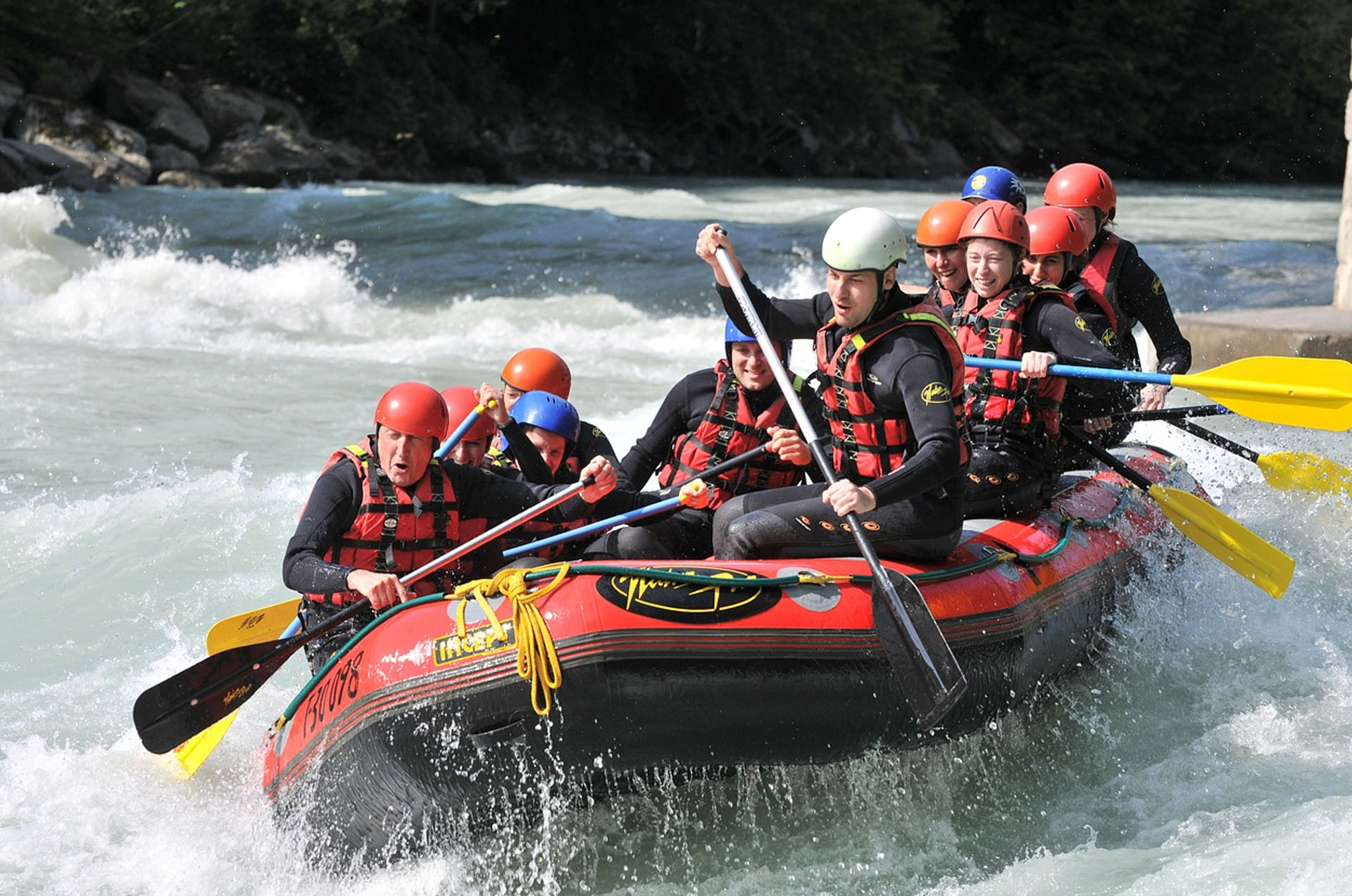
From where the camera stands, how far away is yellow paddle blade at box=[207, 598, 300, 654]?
4.34 m

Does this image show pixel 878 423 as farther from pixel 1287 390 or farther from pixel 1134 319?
pixel 1134 319

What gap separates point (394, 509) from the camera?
4023 millimetres

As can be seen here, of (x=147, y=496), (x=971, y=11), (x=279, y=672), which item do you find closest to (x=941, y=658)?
(x=279, y=672)

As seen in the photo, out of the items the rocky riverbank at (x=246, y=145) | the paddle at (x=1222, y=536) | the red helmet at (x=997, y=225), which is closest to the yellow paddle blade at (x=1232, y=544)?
the paddle at (x=1222, y=536)

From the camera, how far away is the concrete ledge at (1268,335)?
794cm

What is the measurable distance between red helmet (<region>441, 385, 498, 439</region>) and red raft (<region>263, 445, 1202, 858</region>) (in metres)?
1.21

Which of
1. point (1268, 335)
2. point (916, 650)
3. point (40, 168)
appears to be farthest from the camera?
point (40, 168)

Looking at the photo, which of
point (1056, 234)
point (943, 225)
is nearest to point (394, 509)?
point (943, 225)

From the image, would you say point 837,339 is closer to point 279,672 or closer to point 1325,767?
point 1325,767

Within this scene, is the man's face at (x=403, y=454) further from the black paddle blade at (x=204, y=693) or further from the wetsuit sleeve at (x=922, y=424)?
the wetsuit sleeve at (x=922, y=424)

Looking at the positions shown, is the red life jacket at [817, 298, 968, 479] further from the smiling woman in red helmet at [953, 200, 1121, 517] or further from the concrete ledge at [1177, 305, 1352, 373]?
the concrete ledge at [1177, 305, 1352, 373]

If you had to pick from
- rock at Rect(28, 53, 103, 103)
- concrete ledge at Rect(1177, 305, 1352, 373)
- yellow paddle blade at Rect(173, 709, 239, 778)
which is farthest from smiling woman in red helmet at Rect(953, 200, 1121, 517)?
rock at Rect(28, 53, 103, 103)

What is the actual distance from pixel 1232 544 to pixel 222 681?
3198mm

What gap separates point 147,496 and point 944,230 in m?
4.08
